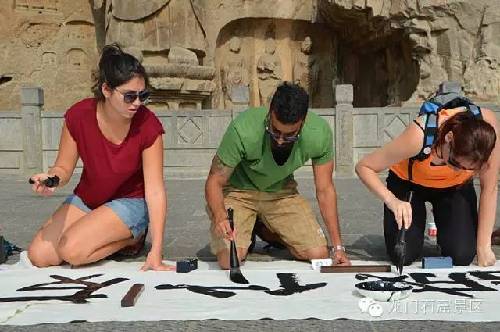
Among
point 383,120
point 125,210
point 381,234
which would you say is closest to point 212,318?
point 125,210

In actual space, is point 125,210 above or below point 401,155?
below

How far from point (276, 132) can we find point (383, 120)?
9137 millimetres

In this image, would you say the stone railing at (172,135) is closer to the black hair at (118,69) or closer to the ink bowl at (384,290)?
the black hair at (118,69)

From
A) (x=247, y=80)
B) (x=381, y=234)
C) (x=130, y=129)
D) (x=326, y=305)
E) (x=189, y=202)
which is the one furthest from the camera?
(x=247, y=80)

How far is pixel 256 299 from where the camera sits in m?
2.55

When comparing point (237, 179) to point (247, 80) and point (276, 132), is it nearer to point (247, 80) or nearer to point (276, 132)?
point (276, 132)

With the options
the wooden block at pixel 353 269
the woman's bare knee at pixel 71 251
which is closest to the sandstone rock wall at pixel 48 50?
the woman's bare knee at pixel 71 251

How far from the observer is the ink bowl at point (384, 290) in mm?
2447

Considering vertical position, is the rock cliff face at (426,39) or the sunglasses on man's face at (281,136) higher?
the rock cliff face at (426,39)

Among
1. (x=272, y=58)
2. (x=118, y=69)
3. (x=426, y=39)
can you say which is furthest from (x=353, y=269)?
(x=272, y=58)

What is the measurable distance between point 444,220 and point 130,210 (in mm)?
1754

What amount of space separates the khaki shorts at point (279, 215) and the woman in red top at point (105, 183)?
1.46 ft

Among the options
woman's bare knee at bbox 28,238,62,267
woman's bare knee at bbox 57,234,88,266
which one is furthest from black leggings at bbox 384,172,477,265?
woman's bare knee at bbox 28,238,62,267

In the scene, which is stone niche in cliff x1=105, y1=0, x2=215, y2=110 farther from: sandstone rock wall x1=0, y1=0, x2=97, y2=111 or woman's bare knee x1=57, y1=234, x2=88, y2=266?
woman's bare knee x1=57, y1=234, x2=88, y2=266
